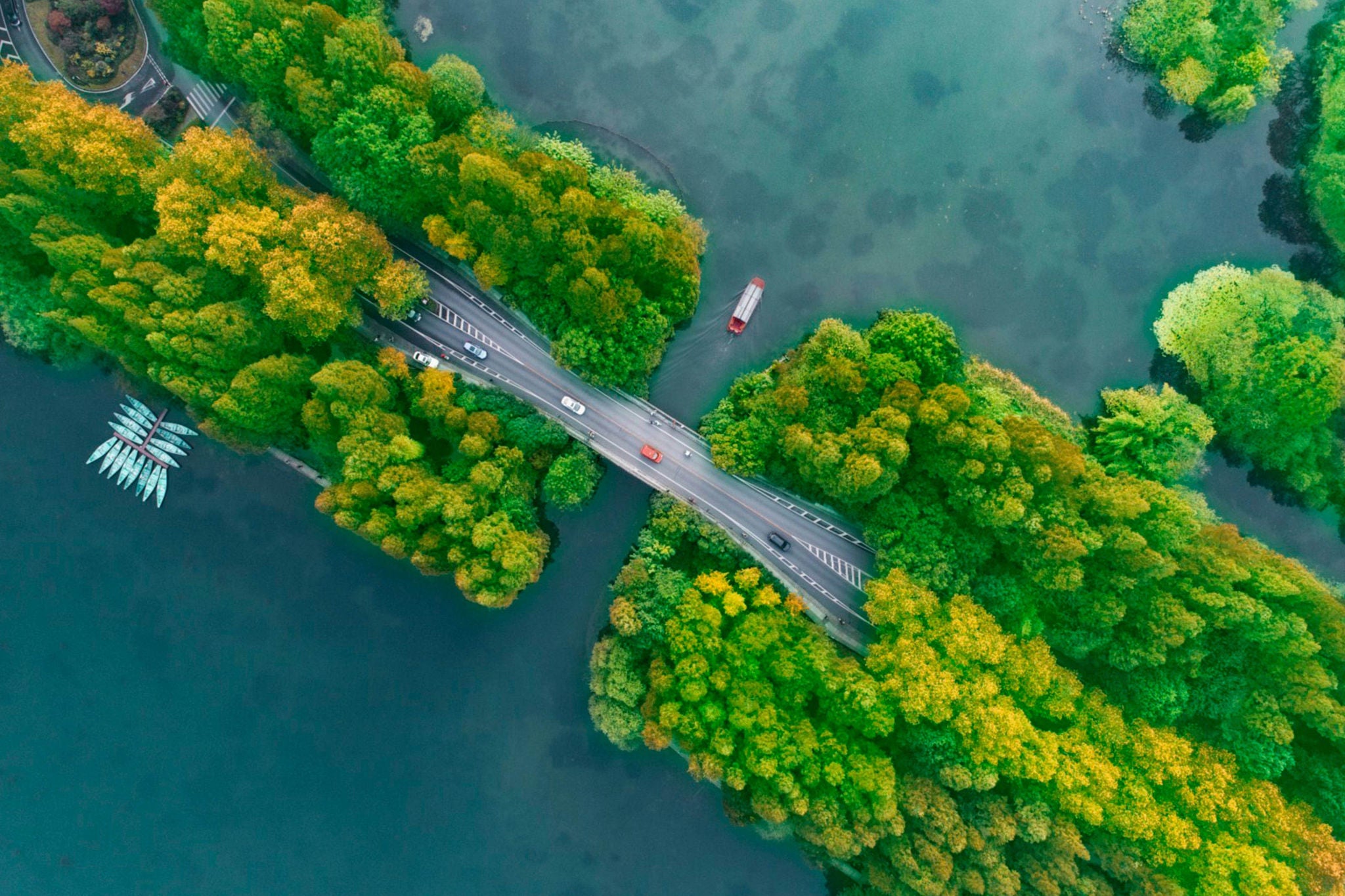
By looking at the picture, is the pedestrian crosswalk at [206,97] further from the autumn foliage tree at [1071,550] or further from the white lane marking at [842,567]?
the white lane marking at [842,567]

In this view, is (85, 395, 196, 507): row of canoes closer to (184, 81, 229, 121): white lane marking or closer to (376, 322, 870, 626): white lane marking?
(376, 322, 870, 626): white lane marking

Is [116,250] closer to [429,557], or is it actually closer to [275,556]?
[275,556]

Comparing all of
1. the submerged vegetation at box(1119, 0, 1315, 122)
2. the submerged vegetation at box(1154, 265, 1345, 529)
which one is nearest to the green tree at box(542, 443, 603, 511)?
the submerged vegetation at box(1154, 265, 1345, 529)

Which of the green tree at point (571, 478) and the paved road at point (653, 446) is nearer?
the green tree at point (571, 478)

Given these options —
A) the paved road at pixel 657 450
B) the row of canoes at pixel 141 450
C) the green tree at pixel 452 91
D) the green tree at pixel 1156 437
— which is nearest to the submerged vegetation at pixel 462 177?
the green tree at pixel 452 91

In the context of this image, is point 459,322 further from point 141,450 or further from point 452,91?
point 141,450

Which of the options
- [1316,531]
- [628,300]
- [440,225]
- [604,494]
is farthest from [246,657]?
[1316,531]

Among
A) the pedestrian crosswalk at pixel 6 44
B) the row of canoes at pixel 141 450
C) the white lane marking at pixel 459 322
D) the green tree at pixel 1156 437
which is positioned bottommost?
the row of canoes at pixel 141 450
